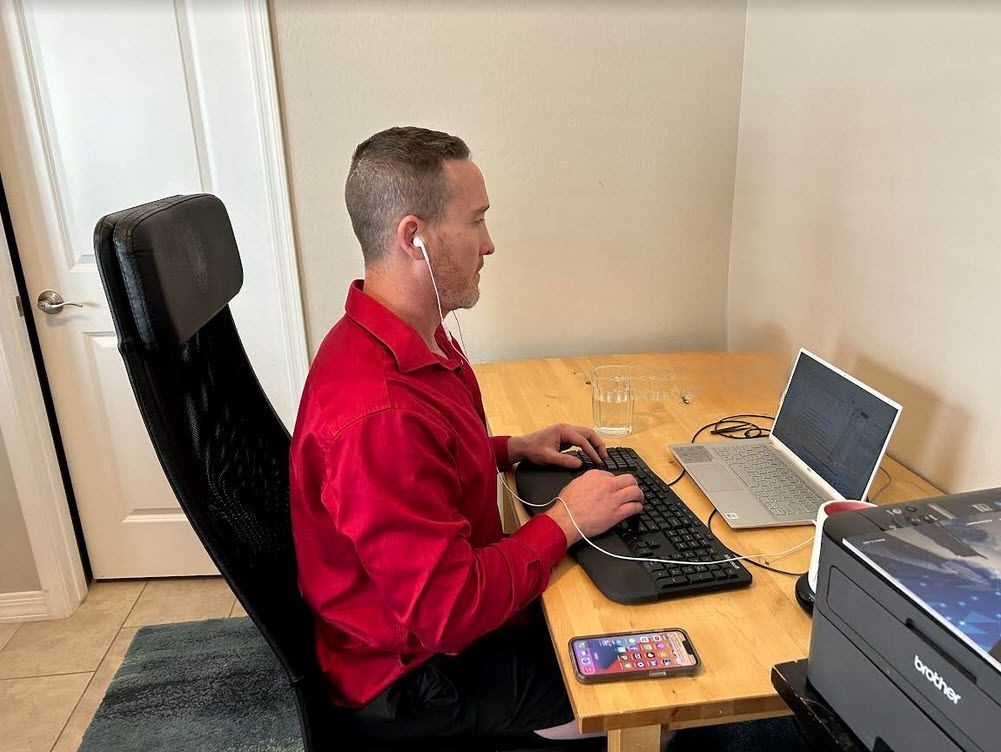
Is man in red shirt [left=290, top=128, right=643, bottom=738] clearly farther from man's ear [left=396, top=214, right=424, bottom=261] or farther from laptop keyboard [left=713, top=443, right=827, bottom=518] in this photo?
laptop keyboard [left=713, top=443, right=827, bottom=518]

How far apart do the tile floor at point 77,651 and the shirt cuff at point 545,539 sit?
56.3 inches

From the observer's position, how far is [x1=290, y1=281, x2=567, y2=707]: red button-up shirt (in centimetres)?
97

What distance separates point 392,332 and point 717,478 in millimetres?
669

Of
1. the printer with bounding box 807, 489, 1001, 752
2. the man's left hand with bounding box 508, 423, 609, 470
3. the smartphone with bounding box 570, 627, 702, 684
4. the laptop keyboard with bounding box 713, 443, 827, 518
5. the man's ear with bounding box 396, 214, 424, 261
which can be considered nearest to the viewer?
the printer with bounding box 807, 489, 1001, 752

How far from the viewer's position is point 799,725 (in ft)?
2.71

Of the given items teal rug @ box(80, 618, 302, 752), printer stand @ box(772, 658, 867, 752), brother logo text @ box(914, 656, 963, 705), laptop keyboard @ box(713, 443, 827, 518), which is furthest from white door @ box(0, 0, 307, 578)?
brother logo text @ box(914, 656, 963, 705)

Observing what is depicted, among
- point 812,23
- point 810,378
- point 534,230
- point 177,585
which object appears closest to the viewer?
point 810,378

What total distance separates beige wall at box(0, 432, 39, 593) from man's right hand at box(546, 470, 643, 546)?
1.83 m

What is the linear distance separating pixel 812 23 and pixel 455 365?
46.2 inches

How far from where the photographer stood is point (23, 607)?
226cm

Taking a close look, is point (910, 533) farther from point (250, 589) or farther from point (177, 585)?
→ point (177, 585)

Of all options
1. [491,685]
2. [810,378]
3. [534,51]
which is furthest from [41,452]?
[810,378]

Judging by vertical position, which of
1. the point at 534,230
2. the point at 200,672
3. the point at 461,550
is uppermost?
the point at 534,230

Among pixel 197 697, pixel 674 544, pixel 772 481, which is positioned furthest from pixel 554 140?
pixel 197 697
